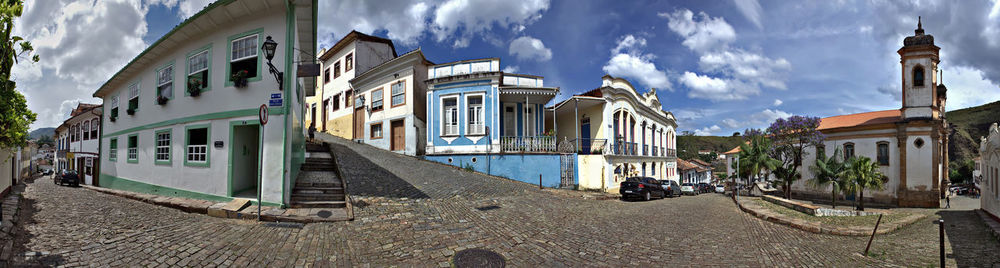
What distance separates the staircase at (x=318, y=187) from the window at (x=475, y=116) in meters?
6.66

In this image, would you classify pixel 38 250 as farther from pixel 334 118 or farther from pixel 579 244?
pixel 334 118

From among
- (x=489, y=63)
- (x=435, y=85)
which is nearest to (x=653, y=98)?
(x=489, y=63)

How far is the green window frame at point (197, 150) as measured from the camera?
8680mm

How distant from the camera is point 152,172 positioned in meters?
10.5

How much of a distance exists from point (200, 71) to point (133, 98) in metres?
5.60

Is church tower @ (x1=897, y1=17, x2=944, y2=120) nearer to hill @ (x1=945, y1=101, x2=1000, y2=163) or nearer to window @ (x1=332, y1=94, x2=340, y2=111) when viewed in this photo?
window @ (x1=332, y1=94, x2=340, y2=111)

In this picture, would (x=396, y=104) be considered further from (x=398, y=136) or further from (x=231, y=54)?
(x=231, y=54)

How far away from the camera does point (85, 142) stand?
1861cm

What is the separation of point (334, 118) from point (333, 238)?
2060 cm

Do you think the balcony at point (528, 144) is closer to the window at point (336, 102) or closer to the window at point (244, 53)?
the window at point (244, 53)

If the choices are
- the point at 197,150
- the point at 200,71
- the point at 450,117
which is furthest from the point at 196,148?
the point at 450,117

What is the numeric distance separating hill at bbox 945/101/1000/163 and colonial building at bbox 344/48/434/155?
107852mm

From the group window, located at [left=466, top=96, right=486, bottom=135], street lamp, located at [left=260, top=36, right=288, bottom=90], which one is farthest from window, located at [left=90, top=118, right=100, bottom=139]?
window, located at [left=466, top=96, right=486, bottom=135]

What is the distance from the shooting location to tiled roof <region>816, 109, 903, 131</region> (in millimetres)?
25439
